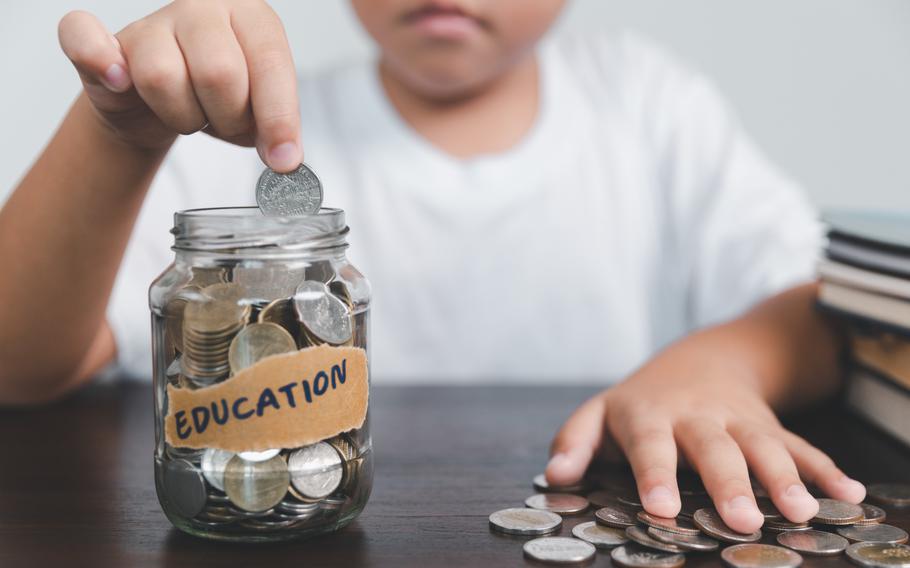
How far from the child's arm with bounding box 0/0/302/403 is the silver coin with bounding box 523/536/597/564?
10.8 inches

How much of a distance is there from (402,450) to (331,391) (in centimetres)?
26

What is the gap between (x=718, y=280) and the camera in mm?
1464

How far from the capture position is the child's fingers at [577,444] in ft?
2.19

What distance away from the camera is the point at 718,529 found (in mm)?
558

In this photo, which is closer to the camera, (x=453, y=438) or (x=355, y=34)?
(x=453, y=438)

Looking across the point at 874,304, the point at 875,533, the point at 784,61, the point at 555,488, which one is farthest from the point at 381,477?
the point at 784,61

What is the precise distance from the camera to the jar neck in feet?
1.71

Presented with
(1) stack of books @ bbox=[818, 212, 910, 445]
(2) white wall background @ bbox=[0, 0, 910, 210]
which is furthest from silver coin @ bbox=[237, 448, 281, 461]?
(2) white wall background @ bbox=[0, 0, 910, 210]

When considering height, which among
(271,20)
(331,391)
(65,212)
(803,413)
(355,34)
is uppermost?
(355,34)

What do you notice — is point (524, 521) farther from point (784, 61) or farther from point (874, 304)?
point (784, 61)

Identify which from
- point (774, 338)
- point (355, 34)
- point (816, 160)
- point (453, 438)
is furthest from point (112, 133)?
point (816, 160)

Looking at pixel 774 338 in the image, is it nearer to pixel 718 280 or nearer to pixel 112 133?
pixel 718 280

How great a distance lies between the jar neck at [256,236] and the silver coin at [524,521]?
0.66 ft

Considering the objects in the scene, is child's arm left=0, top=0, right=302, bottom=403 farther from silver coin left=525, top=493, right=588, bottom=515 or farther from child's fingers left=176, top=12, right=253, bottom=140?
silver coin left=525, top=493, right=588, bottom=515
